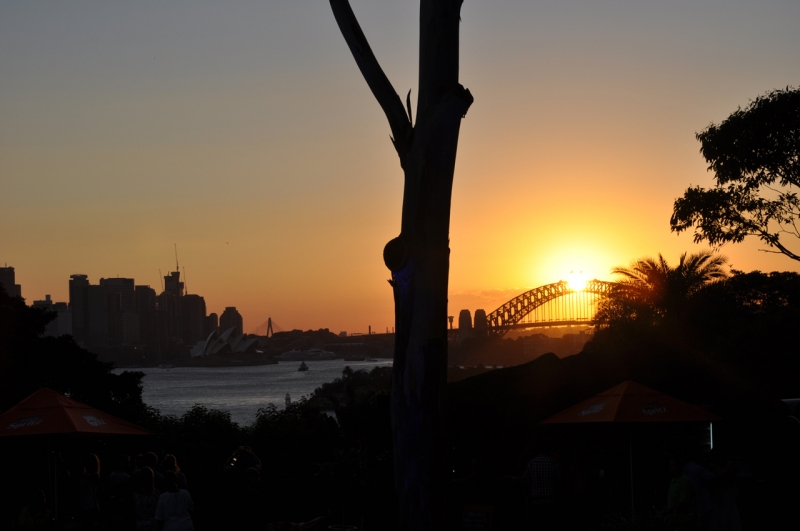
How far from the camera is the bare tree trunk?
5574 millimetres

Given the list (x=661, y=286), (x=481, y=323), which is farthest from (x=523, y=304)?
(x=661, y=286)

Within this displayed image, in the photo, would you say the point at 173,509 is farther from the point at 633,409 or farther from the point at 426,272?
the point at 633,409

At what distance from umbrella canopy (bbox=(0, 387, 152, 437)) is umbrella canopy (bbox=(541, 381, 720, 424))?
5484 millimetres

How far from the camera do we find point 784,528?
36.3 feet

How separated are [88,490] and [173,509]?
2762 mm

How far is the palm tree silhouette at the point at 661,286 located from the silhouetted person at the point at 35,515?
2418 centimetres

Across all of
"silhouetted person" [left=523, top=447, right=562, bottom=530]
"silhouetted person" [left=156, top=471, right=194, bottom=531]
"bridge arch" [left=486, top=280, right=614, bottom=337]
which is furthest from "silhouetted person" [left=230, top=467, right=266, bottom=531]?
"bridge arch" [left=486, top=280, right=614, bottom=337]

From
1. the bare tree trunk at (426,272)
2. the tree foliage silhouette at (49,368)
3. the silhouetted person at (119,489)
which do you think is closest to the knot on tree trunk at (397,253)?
the bare tree trunk at (426,272)

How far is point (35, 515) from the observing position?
8461 millimetres

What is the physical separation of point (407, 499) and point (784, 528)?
7.78 metres

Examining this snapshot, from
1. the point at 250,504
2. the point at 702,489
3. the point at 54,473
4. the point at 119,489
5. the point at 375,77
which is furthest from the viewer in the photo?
the point at 119,489

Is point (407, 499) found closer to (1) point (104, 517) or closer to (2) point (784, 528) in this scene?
(1) point (104, 517)

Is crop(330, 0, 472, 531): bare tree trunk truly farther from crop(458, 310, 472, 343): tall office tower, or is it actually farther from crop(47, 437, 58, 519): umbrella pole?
crop(458, 310, 472, 343): tall office tower

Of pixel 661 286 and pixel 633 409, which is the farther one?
pixel 661 286
